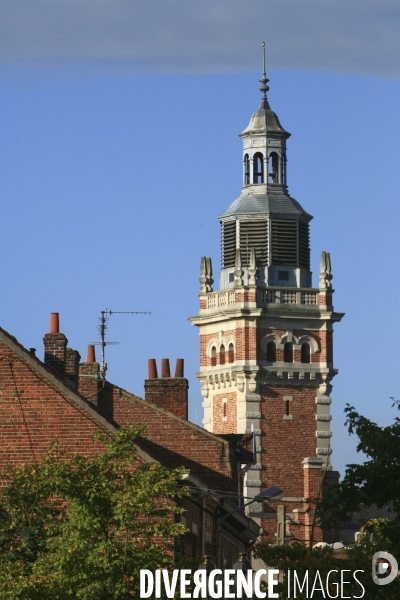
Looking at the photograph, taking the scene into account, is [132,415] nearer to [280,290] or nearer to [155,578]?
[155,578]

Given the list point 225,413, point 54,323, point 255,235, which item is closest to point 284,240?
point 255,235

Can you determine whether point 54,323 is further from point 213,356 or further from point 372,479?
point 213,356

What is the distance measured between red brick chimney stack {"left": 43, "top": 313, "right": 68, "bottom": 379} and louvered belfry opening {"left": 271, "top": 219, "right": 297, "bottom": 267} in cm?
7062

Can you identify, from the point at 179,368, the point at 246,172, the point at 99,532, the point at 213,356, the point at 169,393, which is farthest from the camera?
the point at 246,172

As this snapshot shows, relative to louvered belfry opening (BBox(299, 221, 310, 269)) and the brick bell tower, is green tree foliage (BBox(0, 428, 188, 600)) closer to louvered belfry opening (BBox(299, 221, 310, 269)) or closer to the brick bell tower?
the brick bell tower

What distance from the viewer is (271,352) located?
103 meters

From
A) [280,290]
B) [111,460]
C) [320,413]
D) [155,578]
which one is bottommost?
[155,578]

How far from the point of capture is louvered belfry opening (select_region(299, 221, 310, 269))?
108938 millimetres

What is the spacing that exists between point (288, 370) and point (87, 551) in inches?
2971

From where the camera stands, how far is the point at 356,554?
31.0 m

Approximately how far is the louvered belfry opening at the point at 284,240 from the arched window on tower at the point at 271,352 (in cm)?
630

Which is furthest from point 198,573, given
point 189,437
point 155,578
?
point 189,437

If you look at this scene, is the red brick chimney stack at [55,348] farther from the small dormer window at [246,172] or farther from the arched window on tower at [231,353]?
the small dormer window at [246,172]

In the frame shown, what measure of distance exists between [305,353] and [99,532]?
252 ft
